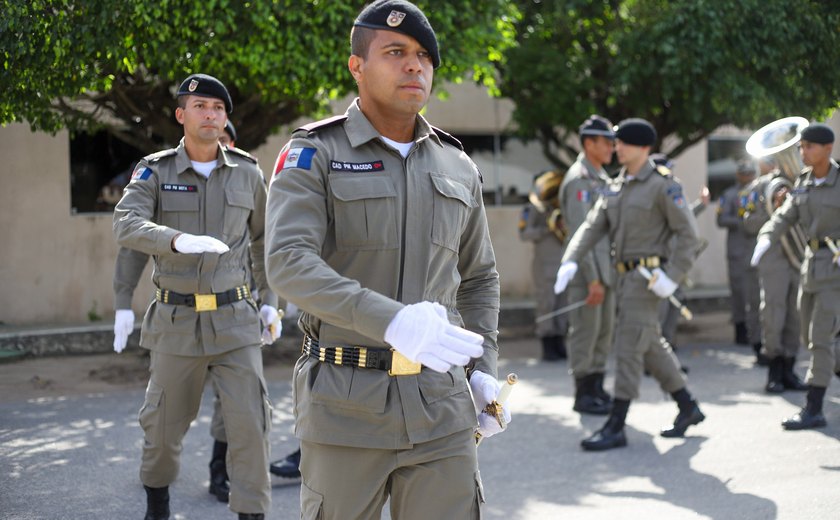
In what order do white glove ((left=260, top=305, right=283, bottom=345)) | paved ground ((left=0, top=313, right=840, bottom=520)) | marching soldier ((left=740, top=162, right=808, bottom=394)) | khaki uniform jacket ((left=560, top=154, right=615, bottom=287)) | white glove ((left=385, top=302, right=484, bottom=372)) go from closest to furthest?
white glove ((left=385, top=302, right=484, bottom=372))
paved ground ((left=0, top=313, right=840, bottom=520))
white glove ((left=260, top=305, right=283, bottom=345))
khaki uniform jacket ((left=560, top=154, right=615, bottom=287))
marching soldier ((left=740, top=162, right=808, bottom=394))

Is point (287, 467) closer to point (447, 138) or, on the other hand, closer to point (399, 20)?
point (447, 138)

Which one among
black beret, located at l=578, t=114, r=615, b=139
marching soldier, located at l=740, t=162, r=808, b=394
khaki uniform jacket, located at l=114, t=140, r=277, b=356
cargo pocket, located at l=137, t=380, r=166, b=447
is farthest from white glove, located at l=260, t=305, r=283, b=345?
marching soldier, located at l=740, t=162, r=808, b=394

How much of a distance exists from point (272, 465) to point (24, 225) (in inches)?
300

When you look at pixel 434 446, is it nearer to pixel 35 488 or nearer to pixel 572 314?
pixel 35 488

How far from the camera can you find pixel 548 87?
1232 centimetres

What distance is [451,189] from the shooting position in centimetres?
304

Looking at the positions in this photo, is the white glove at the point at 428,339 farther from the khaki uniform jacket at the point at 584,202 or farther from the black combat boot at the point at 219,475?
the khaki uniform jacket at the point at 584,202

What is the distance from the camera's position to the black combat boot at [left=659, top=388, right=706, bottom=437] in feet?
23.2

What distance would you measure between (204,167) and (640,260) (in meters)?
3.24

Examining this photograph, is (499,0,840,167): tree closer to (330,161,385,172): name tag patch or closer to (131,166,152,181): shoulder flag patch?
(131,166,152,181): shoulder flag patch

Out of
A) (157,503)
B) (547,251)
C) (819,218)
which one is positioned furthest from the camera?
(547,251)

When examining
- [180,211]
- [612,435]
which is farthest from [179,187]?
[612,435]

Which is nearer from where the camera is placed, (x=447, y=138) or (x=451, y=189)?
(x=451, y=189)

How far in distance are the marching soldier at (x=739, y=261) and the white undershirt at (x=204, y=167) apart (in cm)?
745
